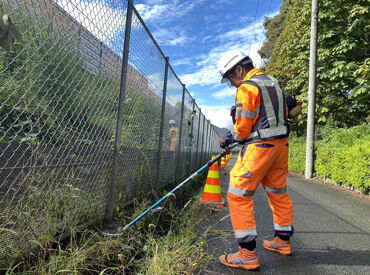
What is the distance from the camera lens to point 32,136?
6.27 feet

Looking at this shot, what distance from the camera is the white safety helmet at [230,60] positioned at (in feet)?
9.53

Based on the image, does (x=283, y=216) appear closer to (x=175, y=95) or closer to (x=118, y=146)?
(x=118, y=146)

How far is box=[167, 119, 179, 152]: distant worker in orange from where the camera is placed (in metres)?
5.83

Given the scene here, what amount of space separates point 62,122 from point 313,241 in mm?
3056

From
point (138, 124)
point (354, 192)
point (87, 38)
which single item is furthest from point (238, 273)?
point (354, 192)

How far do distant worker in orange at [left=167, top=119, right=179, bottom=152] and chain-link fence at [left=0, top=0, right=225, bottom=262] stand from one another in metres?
2.08

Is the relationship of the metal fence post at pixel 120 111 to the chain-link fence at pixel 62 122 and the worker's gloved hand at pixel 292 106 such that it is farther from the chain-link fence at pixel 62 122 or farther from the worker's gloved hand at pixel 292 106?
the worker's gloved hand at pixel 292 106

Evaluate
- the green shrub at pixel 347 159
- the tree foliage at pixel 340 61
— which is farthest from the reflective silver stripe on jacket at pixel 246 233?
the tree foliage at pixel 340 61

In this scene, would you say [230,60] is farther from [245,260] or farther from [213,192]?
[213,192]

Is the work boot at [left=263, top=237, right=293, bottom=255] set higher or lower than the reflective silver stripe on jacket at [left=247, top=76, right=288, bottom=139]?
lower

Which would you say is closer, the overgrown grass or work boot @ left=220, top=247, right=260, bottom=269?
the overgrown grass

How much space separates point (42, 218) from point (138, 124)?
1919 mm

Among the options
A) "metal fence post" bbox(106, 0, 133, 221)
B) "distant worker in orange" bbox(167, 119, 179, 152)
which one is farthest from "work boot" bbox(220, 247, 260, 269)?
"distant worker in orange" bbox(167, 119, 179, 152)

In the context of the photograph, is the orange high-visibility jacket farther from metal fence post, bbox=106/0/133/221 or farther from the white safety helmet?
metal fence post, bbox=106/0/133/221
